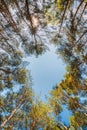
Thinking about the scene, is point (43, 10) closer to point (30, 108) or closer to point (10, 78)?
point (10, 78)

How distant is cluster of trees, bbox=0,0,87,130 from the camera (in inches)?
430

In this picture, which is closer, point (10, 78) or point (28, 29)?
point (28, 29)

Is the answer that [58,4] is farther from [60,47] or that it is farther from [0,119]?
[0,119]

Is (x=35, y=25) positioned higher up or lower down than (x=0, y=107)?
higher up

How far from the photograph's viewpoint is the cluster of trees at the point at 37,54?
430 inches

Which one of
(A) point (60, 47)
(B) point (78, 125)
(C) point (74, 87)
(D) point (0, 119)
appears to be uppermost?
(A) point (60, 47)

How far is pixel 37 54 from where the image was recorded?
42.1 ft

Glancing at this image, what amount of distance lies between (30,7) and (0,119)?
6054 mm

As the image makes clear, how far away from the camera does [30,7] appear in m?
10.8

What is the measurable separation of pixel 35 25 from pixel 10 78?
3204 mm

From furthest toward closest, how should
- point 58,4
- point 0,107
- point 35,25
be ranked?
point 0,107 < point 35,25 < point 58,4

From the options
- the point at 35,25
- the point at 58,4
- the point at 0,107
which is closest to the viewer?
the point at 58,4

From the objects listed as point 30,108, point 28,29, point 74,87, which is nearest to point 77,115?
point 74,87

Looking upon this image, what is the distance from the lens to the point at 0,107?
12.8m
